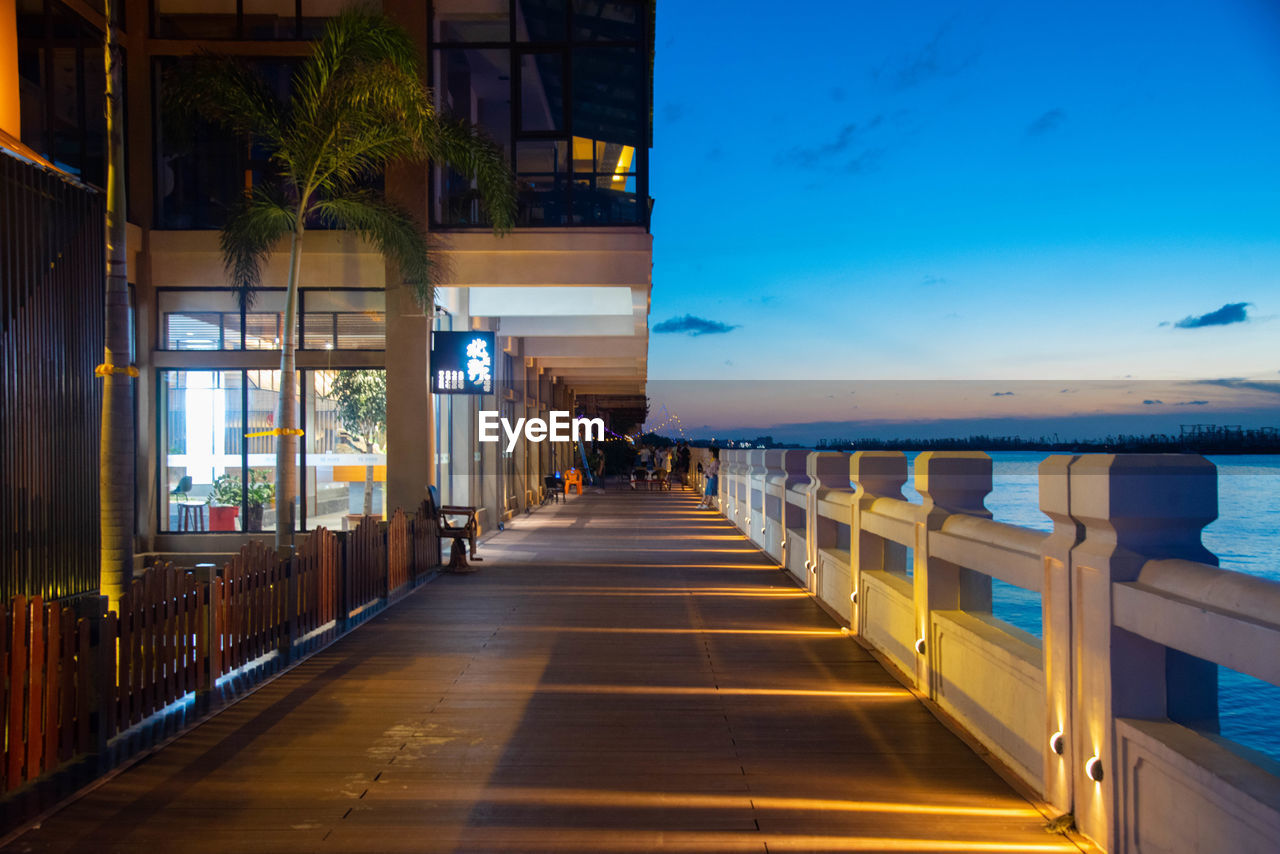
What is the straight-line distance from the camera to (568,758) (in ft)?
16.9

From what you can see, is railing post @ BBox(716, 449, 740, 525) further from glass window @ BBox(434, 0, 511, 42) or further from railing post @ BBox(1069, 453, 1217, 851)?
railing post @ BBox(1069, 453, 1217, 851)

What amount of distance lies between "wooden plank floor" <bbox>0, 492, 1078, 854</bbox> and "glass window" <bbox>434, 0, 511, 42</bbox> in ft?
33.4

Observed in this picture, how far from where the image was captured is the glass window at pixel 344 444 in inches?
606

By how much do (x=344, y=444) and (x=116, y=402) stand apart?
7480 millimetres

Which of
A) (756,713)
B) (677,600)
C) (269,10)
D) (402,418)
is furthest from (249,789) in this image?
(269,10)

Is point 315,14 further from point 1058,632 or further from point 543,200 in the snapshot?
point 1058,632

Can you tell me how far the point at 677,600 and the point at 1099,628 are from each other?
7128mm

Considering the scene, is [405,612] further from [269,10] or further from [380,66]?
[269,10]

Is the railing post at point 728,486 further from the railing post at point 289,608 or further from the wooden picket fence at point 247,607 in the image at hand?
the wooden picket fence at point 247,607

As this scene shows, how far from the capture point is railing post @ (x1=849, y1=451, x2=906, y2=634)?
26.6ft

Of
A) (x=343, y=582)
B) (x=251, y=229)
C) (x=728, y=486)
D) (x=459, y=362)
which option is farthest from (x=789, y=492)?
(x=728, y=486)

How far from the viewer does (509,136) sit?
15094 millimetres

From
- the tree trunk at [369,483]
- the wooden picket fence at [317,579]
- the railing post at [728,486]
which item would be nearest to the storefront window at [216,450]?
the tree trunk at [369,483]

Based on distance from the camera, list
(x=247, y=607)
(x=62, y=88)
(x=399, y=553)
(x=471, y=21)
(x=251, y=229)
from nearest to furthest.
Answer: (x=247, y=607)
(x=399, y=553)
(x=251, y=229)
(x=62, y=88)
(x=471, y=21)
